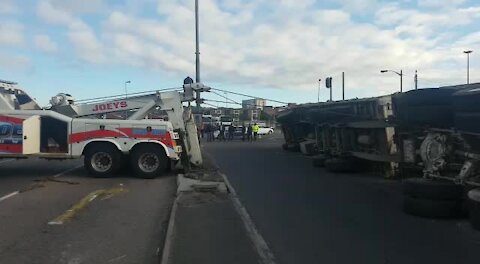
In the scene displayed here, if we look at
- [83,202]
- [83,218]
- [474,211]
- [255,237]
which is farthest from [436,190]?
[83,202]

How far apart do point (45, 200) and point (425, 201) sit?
Answer: 7229 millimetres

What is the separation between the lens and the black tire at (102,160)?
15.8m

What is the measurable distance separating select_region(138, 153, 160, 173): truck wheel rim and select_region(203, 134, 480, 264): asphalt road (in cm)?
276

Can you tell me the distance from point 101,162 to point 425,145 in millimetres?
9200

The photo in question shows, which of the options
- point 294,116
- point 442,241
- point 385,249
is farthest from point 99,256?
point 294,116

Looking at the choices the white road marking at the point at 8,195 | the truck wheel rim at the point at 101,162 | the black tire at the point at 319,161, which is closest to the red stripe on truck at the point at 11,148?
the truck wheel rim at the point at 101,162

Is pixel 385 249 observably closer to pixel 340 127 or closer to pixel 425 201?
pixel 425 201

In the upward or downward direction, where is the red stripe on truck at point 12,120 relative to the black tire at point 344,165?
upward

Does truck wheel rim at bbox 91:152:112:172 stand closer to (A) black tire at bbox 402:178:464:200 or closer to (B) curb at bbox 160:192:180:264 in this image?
(B) curb at bbox 160:192:180:264

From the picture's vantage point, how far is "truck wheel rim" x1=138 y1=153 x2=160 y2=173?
15.9m

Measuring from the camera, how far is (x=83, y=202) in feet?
36.2

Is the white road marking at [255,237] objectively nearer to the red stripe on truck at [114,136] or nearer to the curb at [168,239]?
the curb at [168,239]

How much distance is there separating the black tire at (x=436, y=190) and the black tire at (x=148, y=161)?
830 cm

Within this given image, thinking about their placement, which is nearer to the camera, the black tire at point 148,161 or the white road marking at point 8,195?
the white road marking at point 8,195
